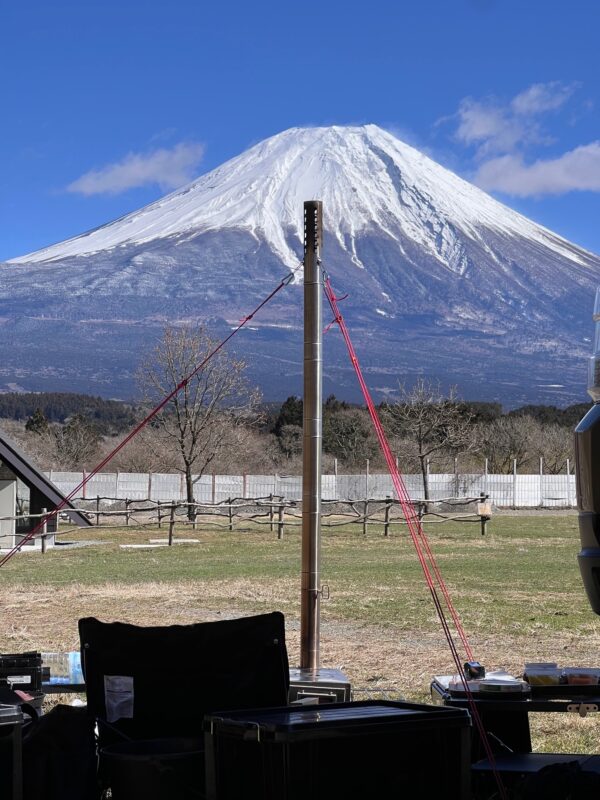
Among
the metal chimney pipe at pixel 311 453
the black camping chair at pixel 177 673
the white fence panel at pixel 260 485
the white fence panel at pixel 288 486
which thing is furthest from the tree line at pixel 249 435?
the black camping chair at pixel 177 673

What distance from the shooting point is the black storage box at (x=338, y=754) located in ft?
12.2

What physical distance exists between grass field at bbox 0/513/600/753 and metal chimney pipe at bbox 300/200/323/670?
133cm

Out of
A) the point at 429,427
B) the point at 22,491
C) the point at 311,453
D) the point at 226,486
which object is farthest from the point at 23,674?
the point at 429,427

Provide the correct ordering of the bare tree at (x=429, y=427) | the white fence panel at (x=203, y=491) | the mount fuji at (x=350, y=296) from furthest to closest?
the mount fuji at (x=350, y=296)
the bare tree at (x=429, y=427)
the white fence panel at (x=203, y=491)

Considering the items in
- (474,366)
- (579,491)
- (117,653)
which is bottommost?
(117,653)

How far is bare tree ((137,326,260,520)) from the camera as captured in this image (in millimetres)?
39094

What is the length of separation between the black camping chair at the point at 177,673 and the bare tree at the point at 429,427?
135 ft

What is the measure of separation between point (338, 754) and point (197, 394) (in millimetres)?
35837

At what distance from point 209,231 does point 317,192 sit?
19.2 m

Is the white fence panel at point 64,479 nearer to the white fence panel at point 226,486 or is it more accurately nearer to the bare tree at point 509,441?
the white fence panel at point 226,486

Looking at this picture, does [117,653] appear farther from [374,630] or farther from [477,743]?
[374,630]

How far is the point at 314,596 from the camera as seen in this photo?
623 cm

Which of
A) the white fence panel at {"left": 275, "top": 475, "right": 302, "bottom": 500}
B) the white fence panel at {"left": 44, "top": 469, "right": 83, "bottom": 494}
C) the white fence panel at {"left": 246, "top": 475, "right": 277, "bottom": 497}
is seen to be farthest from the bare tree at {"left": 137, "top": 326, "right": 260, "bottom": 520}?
the white fence panel at {"left": 44, "top": 469, "right": 83, "bottom": 494}

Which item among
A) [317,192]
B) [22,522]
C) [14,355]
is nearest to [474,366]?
[317,192]
